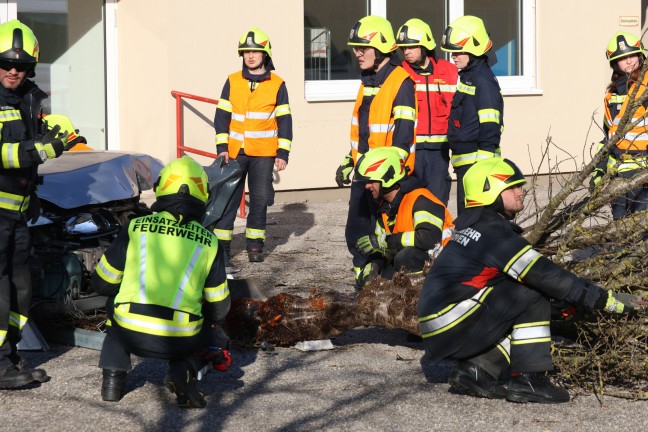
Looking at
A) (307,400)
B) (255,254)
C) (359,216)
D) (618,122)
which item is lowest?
(307,400)

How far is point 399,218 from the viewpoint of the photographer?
7.24m

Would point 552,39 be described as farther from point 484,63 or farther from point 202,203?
point 202,203

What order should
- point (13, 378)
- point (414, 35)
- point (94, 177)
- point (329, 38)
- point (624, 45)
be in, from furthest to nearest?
point (329, 38)
point (414, 35)
point (624, 45)
point (94, 177)
point (13, 378)

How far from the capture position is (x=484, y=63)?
840 cm

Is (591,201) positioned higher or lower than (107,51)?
lower

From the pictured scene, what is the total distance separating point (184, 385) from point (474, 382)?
4.74ft

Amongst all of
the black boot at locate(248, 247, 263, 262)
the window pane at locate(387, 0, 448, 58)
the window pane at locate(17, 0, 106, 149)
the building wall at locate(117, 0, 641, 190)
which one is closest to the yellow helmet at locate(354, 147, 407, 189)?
the black boot at locate(248, 247, 263, 262)

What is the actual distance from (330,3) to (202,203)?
7586 millimetres

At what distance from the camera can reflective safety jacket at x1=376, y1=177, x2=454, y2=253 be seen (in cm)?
702

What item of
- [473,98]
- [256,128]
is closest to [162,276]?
[473,98]

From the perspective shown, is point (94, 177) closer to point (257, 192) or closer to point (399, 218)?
point (399, 218)

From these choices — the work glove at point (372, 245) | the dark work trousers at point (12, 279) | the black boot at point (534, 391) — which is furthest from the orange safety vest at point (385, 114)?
the dark work trousers at point (12, 279)

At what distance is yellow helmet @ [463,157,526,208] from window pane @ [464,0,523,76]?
335 inches

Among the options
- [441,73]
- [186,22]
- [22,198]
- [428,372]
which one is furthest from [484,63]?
[186,22]
